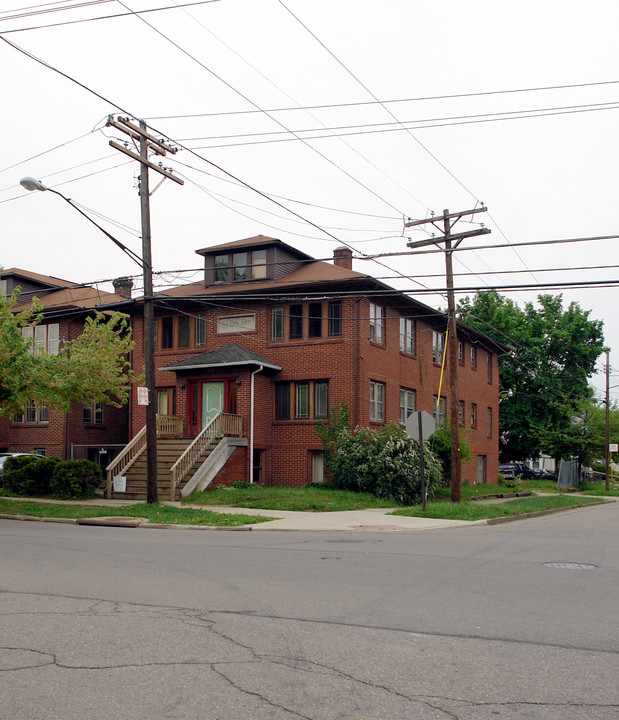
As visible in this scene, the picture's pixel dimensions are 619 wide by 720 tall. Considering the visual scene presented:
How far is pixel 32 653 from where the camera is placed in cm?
598

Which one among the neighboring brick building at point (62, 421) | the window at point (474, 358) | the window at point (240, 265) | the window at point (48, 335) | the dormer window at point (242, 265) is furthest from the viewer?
the window at point (474, 358)

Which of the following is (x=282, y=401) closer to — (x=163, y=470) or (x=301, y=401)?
(x=301, y=401)

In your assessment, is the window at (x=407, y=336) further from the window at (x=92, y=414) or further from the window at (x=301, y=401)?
the window at (x=92, y=414)

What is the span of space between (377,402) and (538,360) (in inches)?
1275

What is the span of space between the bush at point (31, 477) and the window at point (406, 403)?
14.1 m

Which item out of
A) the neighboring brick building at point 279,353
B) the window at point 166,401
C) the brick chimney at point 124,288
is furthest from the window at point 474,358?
the brick chimney at point 124,288

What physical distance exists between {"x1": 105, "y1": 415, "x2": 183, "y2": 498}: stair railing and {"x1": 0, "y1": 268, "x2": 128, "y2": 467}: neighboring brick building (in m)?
5.18

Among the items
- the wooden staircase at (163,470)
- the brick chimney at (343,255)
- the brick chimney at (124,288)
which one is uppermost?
the brick chimney at (343,255)

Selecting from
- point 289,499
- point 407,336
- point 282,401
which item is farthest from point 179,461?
point 407,336

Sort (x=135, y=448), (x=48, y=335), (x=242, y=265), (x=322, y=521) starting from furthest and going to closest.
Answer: (x=48, y=335) < (x=242, y=265) < (x=135, y=448) < (x=322, y=521)

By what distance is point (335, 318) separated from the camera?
2842 centimetres

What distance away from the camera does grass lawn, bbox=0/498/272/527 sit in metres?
18.1

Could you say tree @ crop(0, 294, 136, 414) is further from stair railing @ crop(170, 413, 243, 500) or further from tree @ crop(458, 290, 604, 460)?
tree @ crop(458, 290, 604, 460)

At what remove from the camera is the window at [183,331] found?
103ft
